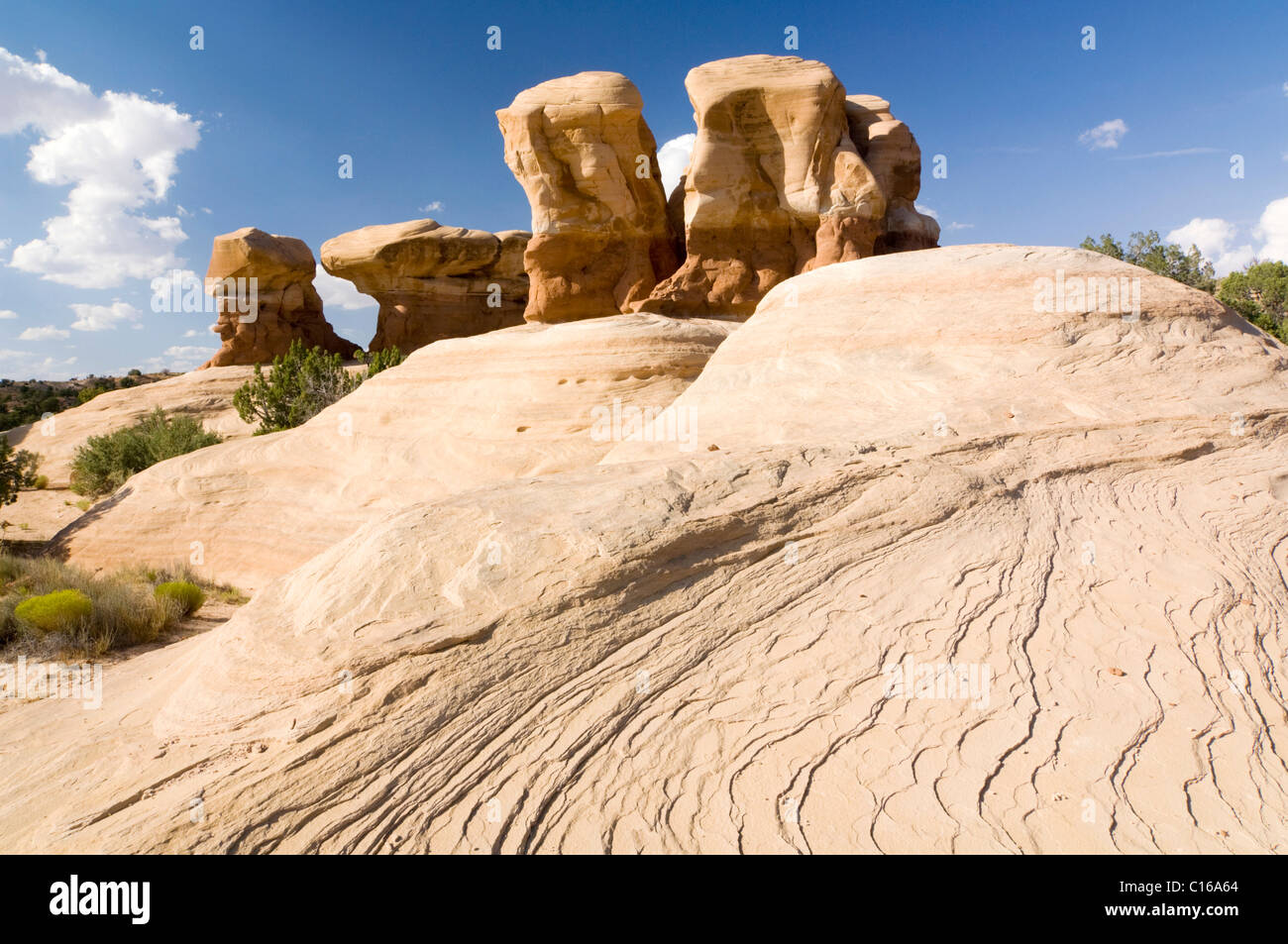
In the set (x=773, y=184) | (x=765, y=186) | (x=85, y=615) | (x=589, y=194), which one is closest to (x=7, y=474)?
(x=85, y=615)

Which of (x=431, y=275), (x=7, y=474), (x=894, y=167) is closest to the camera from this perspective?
(x=7, y=474)

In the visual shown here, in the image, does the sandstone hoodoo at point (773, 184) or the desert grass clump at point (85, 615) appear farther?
the sandstone hoodoo at point (773, 184)

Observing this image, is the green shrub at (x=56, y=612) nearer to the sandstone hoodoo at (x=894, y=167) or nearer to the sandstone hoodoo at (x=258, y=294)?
the sandstone hoodoo at (x=894, y=167)

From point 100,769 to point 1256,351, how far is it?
9.03m

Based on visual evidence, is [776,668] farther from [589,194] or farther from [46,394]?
[46,394]

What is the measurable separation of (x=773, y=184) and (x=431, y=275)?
55.0 ft

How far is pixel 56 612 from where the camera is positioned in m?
7.80

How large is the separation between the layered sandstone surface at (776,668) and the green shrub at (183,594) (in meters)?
3.35

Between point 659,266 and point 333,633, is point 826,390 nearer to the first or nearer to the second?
point 333,633

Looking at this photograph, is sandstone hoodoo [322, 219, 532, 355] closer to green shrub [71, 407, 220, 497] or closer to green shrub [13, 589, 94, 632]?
green shrub [71, 407, 220, 497]

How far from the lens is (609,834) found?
3.17 metres

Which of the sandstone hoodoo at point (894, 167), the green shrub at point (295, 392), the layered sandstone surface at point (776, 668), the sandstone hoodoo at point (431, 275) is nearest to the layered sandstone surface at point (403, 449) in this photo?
the layered sandstone surface at point (776, 668)

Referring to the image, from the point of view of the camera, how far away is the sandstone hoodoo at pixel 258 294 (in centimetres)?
2973

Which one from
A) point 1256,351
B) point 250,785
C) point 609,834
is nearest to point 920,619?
point 609,834
